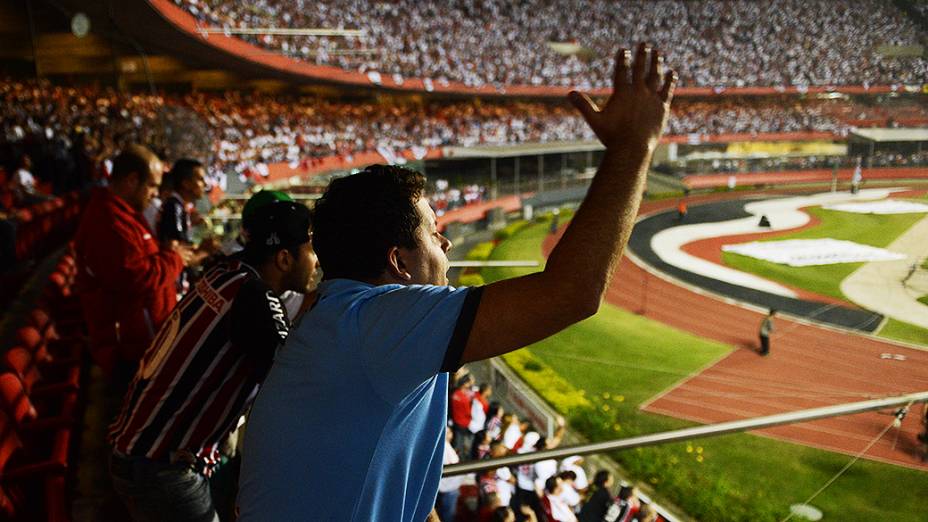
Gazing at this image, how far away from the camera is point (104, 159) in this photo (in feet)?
34.2

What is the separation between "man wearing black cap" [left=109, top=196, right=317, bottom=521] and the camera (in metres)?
1.65

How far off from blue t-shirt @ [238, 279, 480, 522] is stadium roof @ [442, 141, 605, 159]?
23.1ft

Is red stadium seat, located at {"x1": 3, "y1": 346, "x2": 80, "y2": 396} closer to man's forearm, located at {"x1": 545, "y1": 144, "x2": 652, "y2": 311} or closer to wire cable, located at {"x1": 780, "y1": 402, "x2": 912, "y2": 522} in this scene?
man's forearm, located at {"x1": 545, "y1": 144, "x2": 652, "y2": 311}

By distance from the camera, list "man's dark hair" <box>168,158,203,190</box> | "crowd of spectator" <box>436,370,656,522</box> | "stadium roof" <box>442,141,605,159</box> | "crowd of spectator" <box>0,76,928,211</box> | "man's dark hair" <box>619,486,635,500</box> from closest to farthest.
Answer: "crowd of spectator" <box>436,370,656,522</box>
"man's dark hair" <box>168,158,203,190</box>
"man's dark hair" <box>619,486,635,500</box>
"crowd of spectator" <box>0,76,928,211</box>
"stadium roof" <box>442,141,605,159</box>

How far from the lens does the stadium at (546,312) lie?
107cm

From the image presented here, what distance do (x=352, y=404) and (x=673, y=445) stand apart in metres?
6.99

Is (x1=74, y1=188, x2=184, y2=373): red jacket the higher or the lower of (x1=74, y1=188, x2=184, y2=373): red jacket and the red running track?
the higher

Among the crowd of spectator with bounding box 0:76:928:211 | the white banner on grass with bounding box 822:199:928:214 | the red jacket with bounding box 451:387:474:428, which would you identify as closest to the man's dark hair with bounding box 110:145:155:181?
the red jacket with bounding box 451:387:474:428

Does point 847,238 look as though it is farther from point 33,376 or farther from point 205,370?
point 33,376

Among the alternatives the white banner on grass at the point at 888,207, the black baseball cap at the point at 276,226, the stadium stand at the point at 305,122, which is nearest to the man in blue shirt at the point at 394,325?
the black baseball cap at the point at 276,226

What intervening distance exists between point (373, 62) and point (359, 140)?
3.77m

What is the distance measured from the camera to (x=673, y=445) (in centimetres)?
733

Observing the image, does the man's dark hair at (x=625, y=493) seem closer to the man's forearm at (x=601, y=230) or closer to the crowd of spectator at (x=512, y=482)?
the crowd of spectator at (x=512, y=482)

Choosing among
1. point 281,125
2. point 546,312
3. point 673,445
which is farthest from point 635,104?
point 281,125
